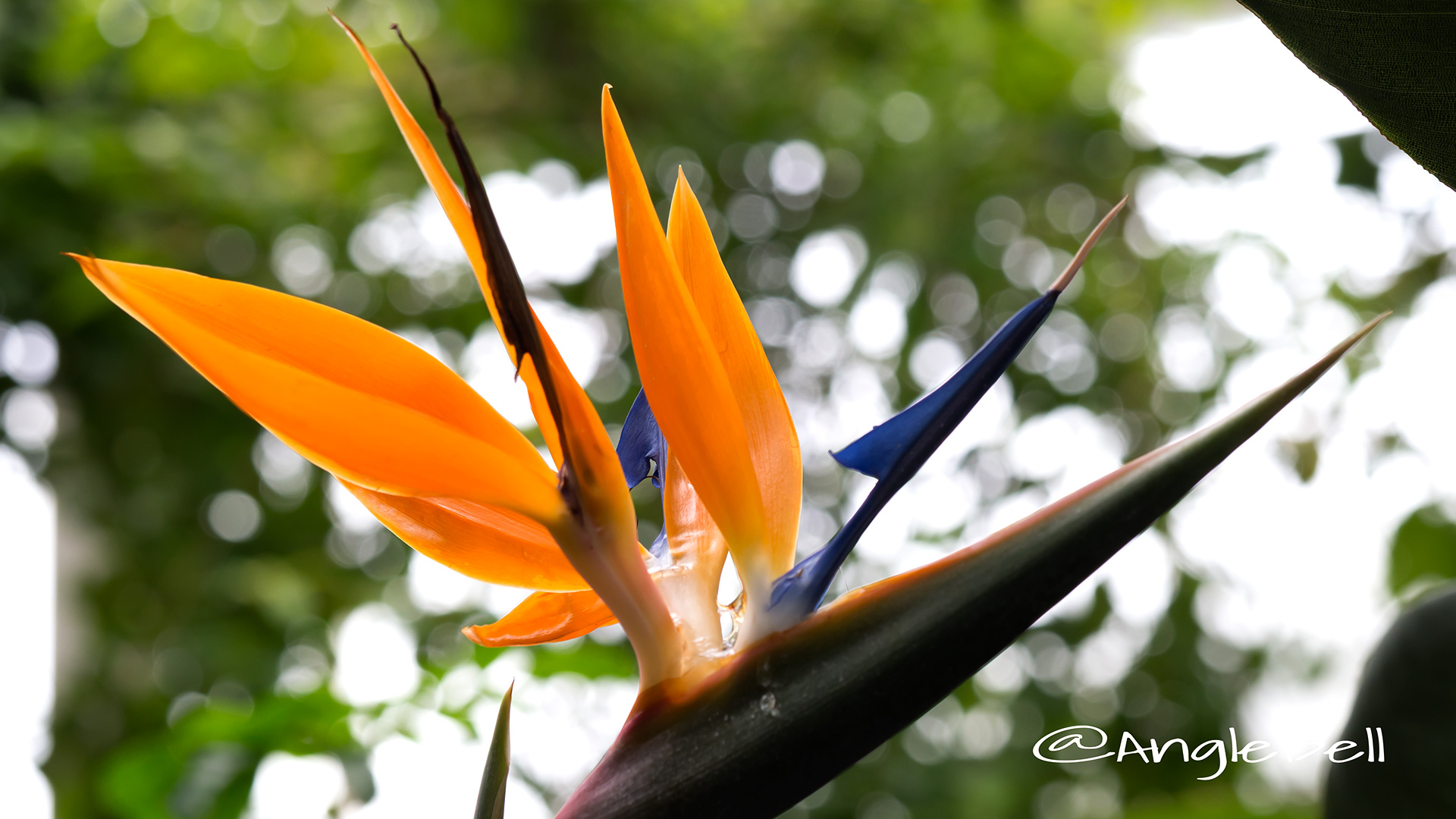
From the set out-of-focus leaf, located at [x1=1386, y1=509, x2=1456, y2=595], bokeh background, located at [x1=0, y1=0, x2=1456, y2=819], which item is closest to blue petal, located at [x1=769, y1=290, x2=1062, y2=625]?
bokeh background, located at [x1=0, y1=0, x2=1456, y2=819]

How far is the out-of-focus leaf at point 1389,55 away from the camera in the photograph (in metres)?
0.16

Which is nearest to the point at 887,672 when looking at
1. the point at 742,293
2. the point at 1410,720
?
the point at 1410,720

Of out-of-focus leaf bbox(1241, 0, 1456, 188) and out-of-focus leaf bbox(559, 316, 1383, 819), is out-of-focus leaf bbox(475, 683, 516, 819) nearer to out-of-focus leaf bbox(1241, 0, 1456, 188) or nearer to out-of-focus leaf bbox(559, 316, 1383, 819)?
out-of-focus leaf bbox(559, 316, 1383, 819)

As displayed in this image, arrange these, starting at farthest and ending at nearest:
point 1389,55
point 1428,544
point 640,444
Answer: point 1428,544, point 640,444, point 1389,55

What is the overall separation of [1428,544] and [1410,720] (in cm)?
71

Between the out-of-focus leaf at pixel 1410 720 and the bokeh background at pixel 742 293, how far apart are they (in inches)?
21.6

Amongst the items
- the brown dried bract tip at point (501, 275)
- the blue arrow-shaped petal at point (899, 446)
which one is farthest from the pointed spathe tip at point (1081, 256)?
the brown dried bract tip at point (501, 275)

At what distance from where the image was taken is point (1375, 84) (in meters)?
0.17

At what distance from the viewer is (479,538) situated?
0.25 meters

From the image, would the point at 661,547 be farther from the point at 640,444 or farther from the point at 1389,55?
the point at 1389,55

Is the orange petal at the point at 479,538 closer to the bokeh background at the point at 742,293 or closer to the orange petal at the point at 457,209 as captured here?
the orange petal at the point at 457,209

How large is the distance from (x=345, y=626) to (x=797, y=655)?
0.88m

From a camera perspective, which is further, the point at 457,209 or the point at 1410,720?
the point at 1410,720

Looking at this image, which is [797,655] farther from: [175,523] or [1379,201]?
[175,523]
